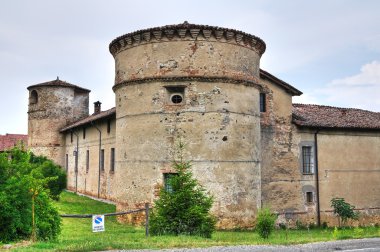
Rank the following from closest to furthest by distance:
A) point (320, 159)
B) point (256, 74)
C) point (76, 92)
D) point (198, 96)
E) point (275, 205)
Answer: point (198, 96), point (256, 74), point (275, 205), point (320, 159), point (76, 92)

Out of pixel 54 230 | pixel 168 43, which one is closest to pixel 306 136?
pixel 168 43

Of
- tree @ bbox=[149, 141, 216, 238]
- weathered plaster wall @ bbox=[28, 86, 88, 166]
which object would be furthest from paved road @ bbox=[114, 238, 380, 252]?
weathered plaster wall @ bbox=[28, 86, 88, 166]

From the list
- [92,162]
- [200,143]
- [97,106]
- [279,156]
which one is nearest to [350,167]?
[279,156]

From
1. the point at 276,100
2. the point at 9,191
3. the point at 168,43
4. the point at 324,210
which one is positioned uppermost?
the point at 168,43

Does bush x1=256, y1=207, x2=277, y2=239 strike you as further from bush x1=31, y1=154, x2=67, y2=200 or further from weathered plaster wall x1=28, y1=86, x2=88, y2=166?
weathered plaster wall x1=28, y1=86, x2=88, y2=166

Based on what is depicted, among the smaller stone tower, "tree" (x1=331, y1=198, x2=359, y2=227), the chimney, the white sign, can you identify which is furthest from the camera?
the chimney

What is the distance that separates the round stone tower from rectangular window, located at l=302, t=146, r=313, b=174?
5618 millimetres

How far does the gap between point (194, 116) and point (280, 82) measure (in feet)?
22.3

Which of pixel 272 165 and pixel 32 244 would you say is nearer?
pixel 32 244

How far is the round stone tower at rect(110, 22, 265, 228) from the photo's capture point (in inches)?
661

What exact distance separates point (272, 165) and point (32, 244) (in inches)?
563

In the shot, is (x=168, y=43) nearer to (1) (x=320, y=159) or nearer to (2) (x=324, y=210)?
(1) (x=320, y=159)

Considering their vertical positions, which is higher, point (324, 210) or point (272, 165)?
point (272, 165)

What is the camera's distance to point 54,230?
10953 millimetres
